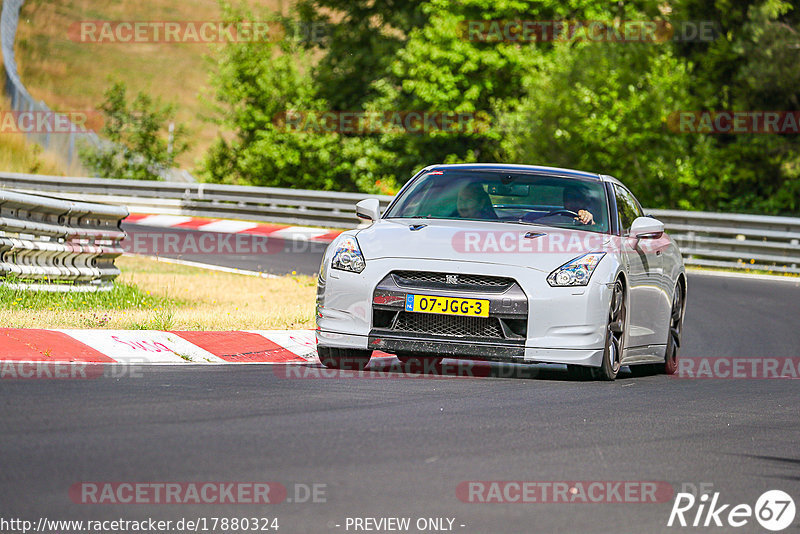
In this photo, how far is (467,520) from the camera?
15.8 ft

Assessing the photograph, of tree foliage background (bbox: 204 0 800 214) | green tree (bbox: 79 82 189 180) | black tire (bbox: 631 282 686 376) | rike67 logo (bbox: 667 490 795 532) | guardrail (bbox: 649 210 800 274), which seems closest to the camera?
rike67 logo (bbox: 667 490 795 532)

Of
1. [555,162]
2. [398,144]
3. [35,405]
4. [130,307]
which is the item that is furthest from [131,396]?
[398,144]

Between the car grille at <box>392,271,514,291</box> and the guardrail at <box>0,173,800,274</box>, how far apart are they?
15.6 m

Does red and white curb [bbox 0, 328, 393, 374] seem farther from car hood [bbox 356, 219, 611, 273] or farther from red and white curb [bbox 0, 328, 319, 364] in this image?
car hood [bbox 356, 219, 611, 273]

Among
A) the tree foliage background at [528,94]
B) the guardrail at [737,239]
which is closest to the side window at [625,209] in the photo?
the guardrail at [737,239]

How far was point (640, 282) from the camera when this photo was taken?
396 inches

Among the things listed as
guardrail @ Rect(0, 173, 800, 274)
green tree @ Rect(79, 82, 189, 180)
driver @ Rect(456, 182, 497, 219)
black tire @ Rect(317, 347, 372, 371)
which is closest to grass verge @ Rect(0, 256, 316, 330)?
black tire @ Rect(317, 347, 372, 371)

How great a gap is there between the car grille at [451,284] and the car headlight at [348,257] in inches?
11.0

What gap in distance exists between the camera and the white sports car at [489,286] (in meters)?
8.84

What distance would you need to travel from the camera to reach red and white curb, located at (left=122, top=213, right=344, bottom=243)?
2703cm

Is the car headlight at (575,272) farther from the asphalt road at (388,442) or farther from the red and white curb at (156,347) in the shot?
the red and white curb at (156,347)

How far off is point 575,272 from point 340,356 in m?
1.70

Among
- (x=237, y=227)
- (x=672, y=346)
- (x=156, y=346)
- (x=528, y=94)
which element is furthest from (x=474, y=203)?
(x=528, y=94)

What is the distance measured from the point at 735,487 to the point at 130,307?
7926 mm
